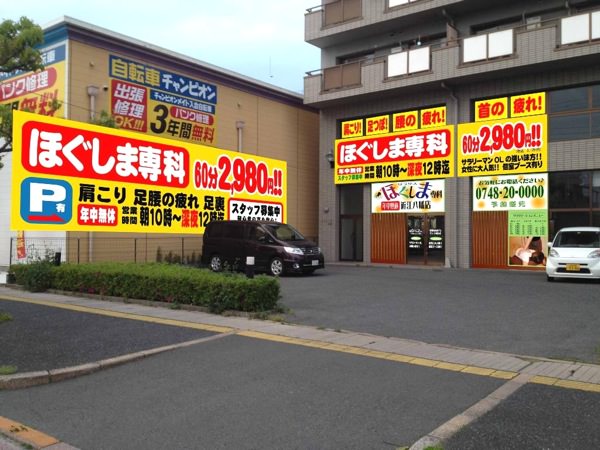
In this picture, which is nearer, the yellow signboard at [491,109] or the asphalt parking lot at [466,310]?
the asphalt parking lot at [466,310]

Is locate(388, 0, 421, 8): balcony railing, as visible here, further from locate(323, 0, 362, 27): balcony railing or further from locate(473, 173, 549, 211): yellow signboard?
locate(473, 173, 549, 211): yellow signboard

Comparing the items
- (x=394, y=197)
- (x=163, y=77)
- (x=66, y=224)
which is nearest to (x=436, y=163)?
(x=394, y=197)

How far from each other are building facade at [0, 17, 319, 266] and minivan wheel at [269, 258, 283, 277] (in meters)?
2.79

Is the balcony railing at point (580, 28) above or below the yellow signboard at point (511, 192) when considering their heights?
above

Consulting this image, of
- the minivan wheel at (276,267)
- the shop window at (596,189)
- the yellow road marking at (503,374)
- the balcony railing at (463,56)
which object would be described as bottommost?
the yellow road marking at (503,374)

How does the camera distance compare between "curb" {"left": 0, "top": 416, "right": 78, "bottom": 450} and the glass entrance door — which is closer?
"curb" {"left": 0, "top": 416, "right": 78, "bottom": 450}

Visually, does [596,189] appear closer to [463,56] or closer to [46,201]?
[463,56]

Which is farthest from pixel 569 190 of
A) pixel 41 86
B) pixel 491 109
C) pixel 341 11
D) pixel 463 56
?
pixel 41 86

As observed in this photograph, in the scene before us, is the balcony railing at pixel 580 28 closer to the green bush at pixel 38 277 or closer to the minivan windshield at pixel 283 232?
the minivan windshield at pixel 283 232

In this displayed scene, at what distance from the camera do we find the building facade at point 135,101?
1900 cm

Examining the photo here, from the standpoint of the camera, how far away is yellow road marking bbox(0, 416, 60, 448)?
13.9ft

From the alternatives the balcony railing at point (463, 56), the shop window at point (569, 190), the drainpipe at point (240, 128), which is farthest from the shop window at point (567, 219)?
the drainpipe at point (240, 128)

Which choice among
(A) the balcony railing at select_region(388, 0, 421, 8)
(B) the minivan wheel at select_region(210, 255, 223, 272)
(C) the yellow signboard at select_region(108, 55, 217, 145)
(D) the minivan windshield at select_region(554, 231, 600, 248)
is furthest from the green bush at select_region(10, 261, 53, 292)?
(A) the balcony railing at select_region(388, 0, 421, 8)

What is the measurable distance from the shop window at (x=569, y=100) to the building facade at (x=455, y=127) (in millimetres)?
36
